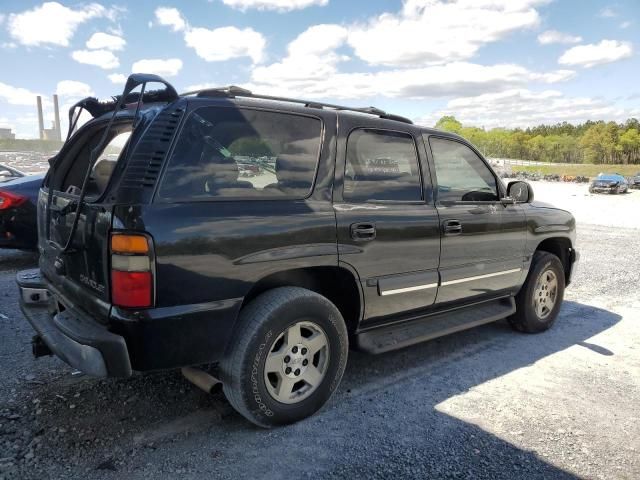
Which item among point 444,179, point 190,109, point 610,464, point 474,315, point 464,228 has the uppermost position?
point 190,109

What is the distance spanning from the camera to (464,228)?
396 centimetres

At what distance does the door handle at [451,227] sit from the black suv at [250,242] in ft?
0.03

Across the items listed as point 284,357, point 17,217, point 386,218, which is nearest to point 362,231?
point 386,218

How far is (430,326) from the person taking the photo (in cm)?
396

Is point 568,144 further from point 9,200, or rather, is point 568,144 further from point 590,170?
point 9,200

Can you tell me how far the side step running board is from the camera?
3.53 m

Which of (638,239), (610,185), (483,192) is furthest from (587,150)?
(483,192)

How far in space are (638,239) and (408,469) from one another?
456 inches

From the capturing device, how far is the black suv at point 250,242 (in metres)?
2.56

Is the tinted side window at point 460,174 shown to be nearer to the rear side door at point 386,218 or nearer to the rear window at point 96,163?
the rear side door at point 386,218

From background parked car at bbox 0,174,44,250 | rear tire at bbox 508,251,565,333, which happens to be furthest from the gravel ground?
background parked car at bbox 0,174,44,250

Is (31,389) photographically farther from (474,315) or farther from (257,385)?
(474,315)

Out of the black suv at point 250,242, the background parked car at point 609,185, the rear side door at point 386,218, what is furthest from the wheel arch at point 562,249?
the background parked car at point 609,185

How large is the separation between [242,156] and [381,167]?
1.09 m
